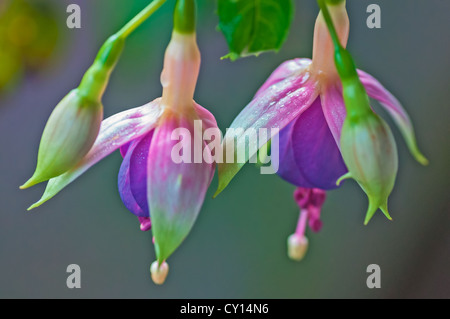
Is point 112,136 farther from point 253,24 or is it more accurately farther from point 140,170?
point 253,24

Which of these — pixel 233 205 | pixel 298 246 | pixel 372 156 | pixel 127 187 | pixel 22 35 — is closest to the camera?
pixel 372 156

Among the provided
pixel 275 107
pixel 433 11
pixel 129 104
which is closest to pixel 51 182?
pixel 275 107

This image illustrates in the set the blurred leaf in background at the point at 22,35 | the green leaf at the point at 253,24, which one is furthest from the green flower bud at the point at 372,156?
the blurred leaf in background at the point at 22,35

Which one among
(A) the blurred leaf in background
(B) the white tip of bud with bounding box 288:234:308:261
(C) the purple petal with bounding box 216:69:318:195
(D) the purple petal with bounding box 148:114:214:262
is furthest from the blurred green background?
(D) the purple petal with bounding box 148:114:214:262

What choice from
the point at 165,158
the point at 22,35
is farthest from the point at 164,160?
the point at 22,35

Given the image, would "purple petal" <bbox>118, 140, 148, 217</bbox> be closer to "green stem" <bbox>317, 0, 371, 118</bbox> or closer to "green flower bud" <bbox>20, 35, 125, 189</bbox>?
"green flower bud" <bbox>20, 35, 125, 189</bbox>
